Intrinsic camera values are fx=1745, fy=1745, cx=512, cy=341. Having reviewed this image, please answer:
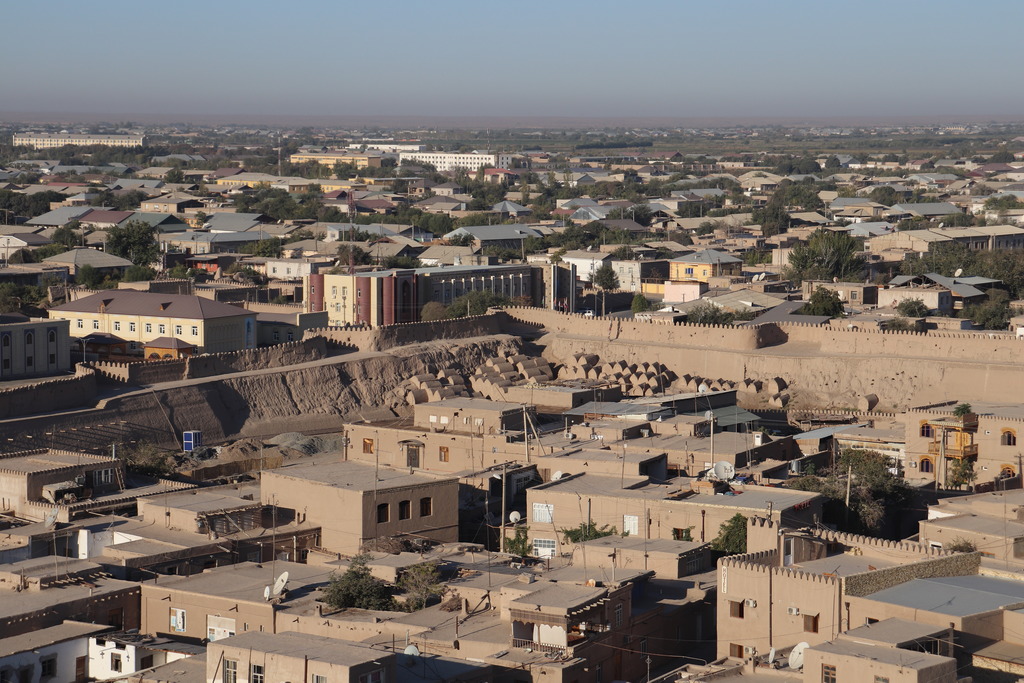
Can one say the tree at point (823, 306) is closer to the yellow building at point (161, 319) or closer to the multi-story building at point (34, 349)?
the yellow building at point (161, 319)

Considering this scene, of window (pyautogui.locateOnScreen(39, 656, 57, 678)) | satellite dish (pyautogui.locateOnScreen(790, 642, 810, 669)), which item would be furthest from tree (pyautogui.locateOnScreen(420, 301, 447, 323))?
satellite dish (pyautogui.locateOnScreen(790, 642, 810, 669))

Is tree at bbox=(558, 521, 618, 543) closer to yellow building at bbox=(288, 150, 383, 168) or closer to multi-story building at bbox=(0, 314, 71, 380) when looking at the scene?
multi-story building at bbox=(0, 314, 71, 380)

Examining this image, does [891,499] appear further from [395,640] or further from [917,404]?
[917,404]

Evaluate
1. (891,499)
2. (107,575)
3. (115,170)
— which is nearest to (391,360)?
(891,499)

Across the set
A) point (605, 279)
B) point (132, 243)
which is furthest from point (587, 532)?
point (132, 243)

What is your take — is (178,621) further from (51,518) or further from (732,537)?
(732,537)

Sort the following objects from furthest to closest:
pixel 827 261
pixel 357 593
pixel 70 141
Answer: pixel 70 141
pixel 827 261
pixel 357 593
